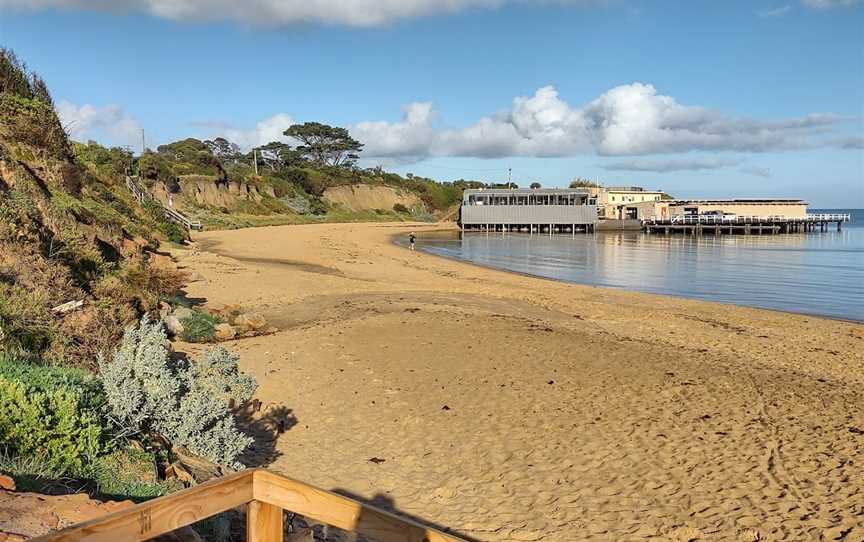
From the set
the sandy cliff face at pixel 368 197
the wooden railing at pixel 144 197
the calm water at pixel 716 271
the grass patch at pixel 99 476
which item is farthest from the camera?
the sandy cliff face at pixel 368 197

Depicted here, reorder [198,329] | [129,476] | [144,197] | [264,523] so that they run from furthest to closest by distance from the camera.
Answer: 1. [144,197]
2. [198,329]
3. [129,476]
4. [264,523]

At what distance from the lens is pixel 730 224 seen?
7869 centimetres

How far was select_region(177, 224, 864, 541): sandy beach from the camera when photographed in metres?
5.56

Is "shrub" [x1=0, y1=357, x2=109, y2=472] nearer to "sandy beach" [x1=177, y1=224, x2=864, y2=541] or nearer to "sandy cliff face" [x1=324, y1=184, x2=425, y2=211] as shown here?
"sandy beach" [x1=177, y1=224, x2=864, y2=541]

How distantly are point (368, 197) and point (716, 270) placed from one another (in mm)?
66744

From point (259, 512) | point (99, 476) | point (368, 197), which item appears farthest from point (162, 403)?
point (368, 197)

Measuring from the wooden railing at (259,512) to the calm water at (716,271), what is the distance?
21.0 metres

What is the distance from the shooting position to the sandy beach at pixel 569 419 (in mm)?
5559

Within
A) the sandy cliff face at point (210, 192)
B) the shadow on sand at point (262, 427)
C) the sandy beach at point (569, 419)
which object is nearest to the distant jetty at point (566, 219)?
the sandy cliff face at point (210, 192)

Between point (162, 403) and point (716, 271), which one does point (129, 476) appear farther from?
point (716, 271)

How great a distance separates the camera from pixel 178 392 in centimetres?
592

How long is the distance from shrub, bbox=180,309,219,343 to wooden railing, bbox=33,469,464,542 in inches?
363

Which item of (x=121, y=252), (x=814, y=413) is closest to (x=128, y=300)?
(x=121, y=252)

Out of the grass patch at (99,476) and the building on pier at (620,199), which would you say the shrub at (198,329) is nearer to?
the grass patch at (99,476)
